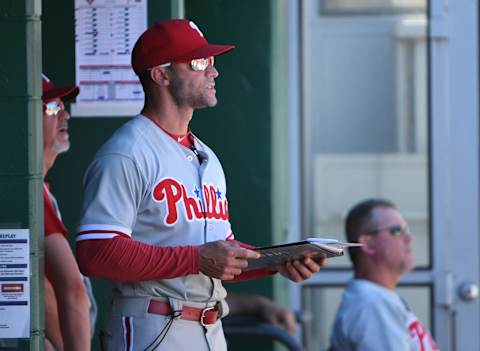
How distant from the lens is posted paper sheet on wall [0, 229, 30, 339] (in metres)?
3.61

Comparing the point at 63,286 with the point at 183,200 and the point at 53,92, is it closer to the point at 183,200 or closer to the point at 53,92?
the point at 53,92

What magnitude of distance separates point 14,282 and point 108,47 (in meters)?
1.49

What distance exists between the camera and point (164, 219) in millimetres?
3604

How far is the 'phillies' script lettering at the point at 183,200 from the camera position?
3600 millimetres

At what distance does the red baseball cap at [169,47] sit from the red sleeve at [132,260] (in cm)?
59

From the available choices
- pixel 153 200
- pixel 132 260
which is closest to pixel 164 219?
pixel 153 200

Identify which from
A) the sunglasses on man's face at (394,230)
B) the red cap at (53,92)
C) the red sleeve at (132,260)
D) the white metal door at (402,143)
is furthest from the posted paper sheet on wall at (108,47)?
the white metal door at (402,143)

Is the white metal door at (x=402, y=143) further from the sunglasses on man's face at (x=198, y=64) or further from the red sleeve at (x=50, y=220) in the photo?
the sunglasses on man's face at (x=198, y=64)

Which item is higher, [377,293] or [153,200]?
[153,200]

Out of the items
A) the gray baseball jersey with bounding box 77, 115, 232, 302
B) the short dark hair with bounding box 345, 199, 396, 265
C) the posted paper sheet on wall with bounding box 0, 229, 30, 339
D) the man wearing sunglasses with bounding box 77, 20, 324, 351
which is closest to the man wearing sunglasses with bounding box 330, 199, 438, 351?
the short dark hair with bounding box 345, 199, 396, 265

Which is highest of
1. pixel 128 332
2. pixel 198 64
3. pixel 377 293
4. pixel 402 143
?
pixel 198 64

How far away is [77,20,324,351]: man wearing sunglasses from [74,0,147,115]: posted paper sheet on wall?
3.25 ft

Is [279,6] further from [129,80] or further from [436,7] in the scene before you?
[129,80]

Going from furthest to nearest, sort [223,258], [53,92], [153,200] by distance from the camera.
Result: [53,92] < [153,200] < [223,258]
